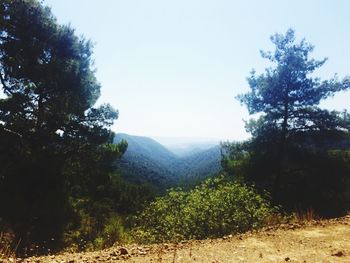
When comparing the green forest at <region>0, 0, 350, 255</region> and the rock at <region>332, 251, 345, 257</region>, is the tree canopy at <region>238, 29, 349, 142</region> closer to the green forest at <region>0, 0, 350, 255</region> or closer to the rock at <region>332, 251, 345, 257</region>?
the green forest at <region>0, 0, 350, 255</region>

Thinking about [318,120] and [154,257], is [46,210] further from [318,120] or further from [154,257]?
[318,120]

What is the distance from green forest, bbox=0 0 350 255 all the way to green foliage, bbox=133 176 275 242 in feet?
0.09

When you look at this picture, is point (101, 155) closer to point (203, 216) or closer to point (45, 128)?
point (45, 128)

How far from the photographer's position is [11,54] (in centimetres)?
1334

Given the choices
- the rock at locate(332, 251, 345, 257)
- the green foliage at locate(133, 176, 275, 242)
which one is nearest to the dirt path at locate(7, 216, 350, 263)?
the rock at locate(332, 251, 345, 257)

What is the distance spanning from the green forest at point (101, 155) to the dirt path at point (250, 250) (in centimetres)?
129

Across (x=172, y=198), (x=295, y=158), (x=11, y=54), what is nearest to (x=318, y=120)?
(x=295, y=158)

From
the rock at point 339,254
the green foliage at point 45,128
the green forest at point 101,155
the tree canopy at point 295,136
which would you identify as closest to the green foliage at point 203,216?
the green forest at point 101,155

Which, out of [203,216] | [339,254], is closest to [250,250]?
[339,254]

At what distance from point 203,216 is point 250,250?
2.40m

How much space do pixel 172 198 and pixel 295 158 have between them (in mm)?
11621

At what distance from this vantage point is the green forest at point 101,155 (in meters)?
9.60

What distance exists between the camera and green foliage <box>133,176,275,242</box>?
8.60 meters

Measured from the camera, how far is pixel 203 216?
28.7 ft
